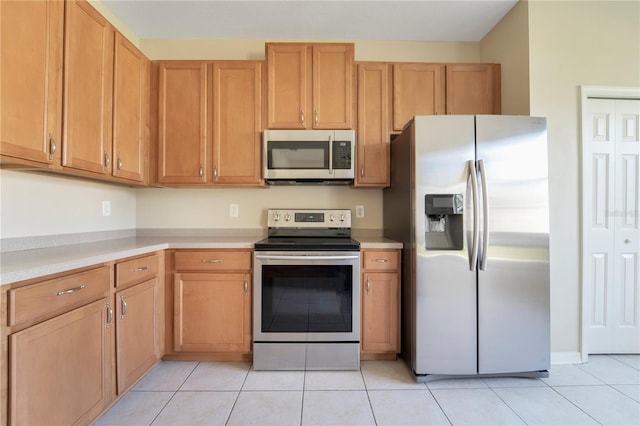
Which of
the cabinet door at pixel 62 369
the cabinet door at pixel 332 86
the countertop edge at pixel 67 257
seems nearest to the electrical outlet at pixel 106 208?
the countertop edge at pixel 67 257

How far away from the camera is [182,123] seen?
7.82ft

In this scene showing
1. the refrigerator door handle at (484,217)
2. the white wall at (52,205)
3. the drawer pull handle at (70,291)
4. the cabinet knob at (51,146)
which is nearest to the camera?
the drawer pull handle at (70,291)

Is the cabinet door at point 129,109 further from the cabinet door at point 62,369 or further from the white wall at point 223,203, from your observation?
the cabinet door at point 62,369

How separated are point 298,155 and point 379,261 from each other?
1.05 meters

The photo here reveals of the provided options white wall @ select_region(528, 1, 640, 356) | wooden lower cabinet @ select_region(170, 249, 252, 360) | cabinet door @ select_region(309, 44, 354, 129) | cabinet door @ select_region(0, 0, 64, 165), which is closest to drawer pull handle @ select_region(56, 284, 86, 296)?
cabinet door @ select_region(0, 0, 64, 165)

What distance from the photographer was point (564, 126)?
215 cm

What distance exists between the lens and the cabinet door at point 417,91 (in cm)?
243

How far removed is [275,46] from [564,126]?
90.3 inches

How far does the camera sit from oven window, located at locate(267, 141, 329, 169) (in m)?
2.35

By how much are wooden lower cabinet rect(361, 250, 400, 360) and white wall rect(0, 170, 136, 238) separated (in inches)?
80.0

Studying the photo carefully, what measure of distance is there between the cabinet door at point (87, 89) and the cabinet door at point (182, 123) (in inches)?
19.0

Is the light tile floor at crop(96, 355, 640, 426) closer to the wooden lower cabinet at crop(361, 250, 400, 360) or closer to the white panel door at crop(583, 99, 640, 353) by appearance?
the wooden lower cabinet at crop(361, 250, 400, 360)

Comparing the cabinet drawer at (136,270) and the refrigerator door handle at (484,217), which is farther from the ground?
the refrigerator door handle at (484,217)

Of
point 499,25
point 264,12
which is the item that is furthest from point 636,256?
point 264,12
